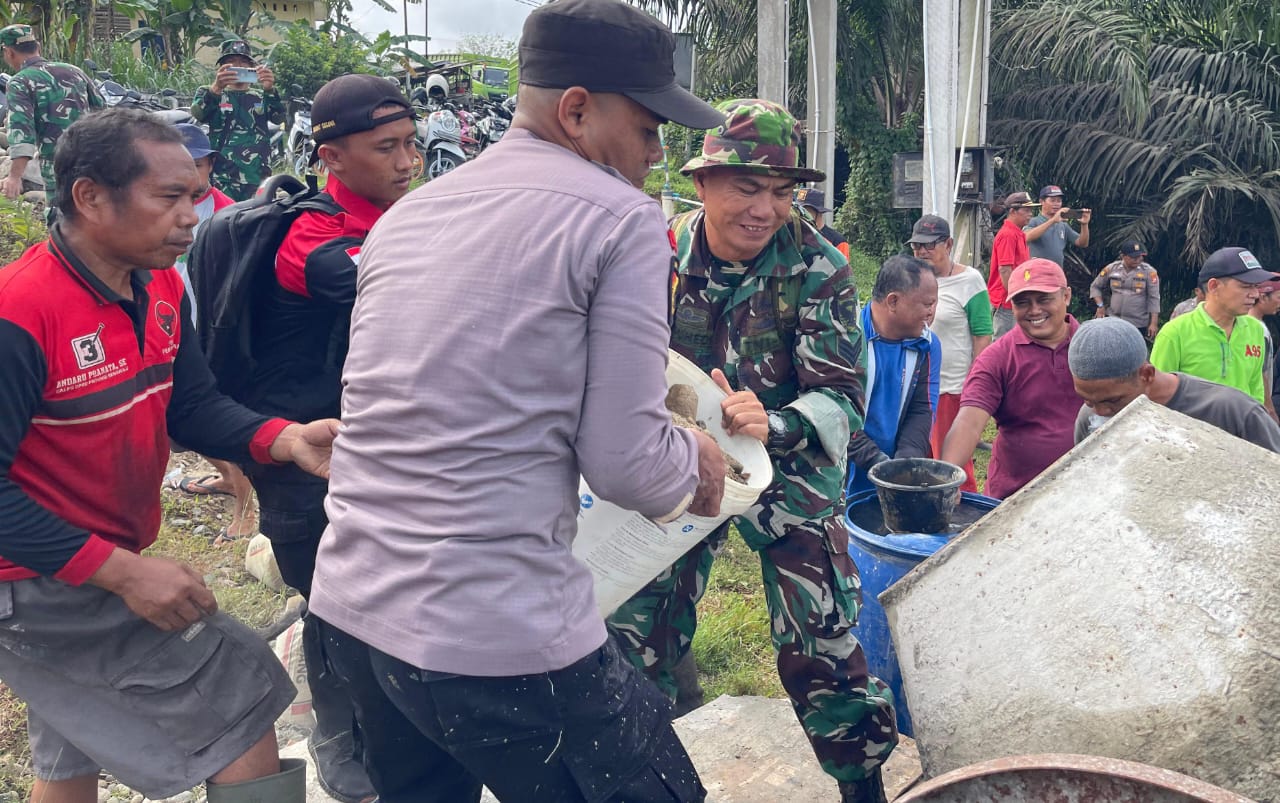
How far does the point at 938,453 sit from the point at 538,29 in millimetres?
4327

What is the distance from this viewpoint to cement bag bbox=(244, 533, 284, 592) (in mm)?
4574

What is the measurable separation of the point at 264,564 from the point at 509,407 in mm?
3385

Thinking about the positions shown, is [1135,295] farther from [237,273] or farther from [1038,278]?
[237,273]

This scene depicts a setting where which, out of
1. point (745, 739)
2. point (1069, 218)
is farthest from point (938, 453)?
point (1069, 218)

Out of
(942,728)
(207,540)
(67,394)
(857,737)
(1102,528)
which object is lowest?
(207,540)

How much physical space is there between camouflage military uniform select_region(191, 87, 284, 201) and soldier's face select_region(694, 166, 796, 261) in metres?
5.69

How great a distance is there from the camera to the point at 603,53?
1.73m

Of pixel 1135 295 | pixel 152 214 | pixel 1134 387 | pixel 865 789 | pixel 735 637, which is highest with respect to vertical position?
pixel 152 214

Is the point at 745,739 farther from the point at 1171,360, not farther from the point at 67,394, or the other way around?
the point at 1171,360

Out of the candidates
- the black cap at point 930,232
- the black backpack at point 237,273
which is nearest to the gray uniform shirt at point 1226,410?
the black backpack at point 237,273

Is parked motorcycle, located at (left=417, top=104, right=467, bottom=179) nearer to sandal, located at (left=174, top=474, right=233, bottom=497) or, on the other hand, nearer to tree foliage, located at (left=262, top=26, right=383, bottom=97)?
tree foliage, located at (left=262, top=26, right=383, bottom=97)

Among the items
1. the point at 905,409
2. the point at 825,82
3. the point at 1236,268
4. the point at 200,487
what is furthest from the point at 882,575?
the point at 825,82

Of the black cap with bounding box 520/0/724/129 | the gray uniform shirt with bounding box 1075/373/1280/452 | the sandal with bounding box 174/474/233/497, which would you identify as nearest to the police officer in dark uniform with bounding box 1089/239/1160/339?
the gray uniform shirt with bounding box 1075/373/1280/452

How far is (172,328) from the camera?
2387mm
